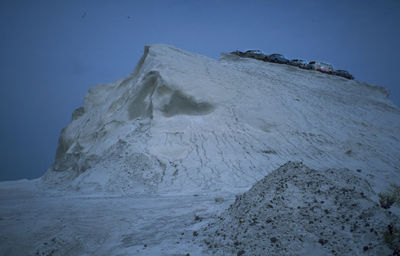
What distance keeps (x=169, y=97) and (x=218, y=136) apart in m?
2.57

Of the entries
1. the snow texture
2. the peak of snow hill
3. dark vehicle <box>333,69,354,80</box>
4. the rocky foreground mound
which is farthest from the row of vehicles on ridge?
the rocky foreground mound

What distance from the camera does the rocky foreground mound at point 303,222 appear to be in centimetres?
229

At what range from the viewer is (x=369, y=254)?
2.11m

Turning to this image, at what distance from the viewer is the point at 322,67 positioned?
53.0 ft

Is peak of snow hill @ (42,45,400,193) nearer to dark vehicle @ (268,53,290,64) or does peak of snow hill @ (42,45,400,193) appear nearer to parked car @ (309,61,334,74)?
parked car @ (309,61,334,74)

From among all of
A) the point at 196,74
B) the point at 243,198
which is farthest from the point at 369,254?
the point at 196,74

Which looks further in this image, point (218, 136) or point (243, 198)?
point (218, 136)

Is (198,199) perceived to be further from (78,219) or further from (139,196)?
(78,219)

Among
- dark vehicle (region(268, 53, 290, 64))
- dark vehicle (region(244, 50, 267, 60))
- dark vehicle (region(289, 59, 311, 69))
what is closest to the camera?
dark vehicle (region(289, 59, 311, 69))

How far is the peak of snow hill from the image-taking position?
6836mm

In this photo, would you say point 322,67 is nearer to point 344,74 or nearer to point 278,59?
point 344,74

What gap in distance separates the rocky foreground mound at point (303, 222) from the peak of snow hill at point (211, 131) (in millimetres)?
2622

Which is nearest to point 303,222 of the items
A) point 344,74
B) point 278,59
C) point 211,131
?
point 211,131

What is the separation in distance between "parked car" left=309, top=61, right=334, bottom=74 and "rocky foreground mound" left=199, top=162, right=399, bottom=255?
1470 cm
